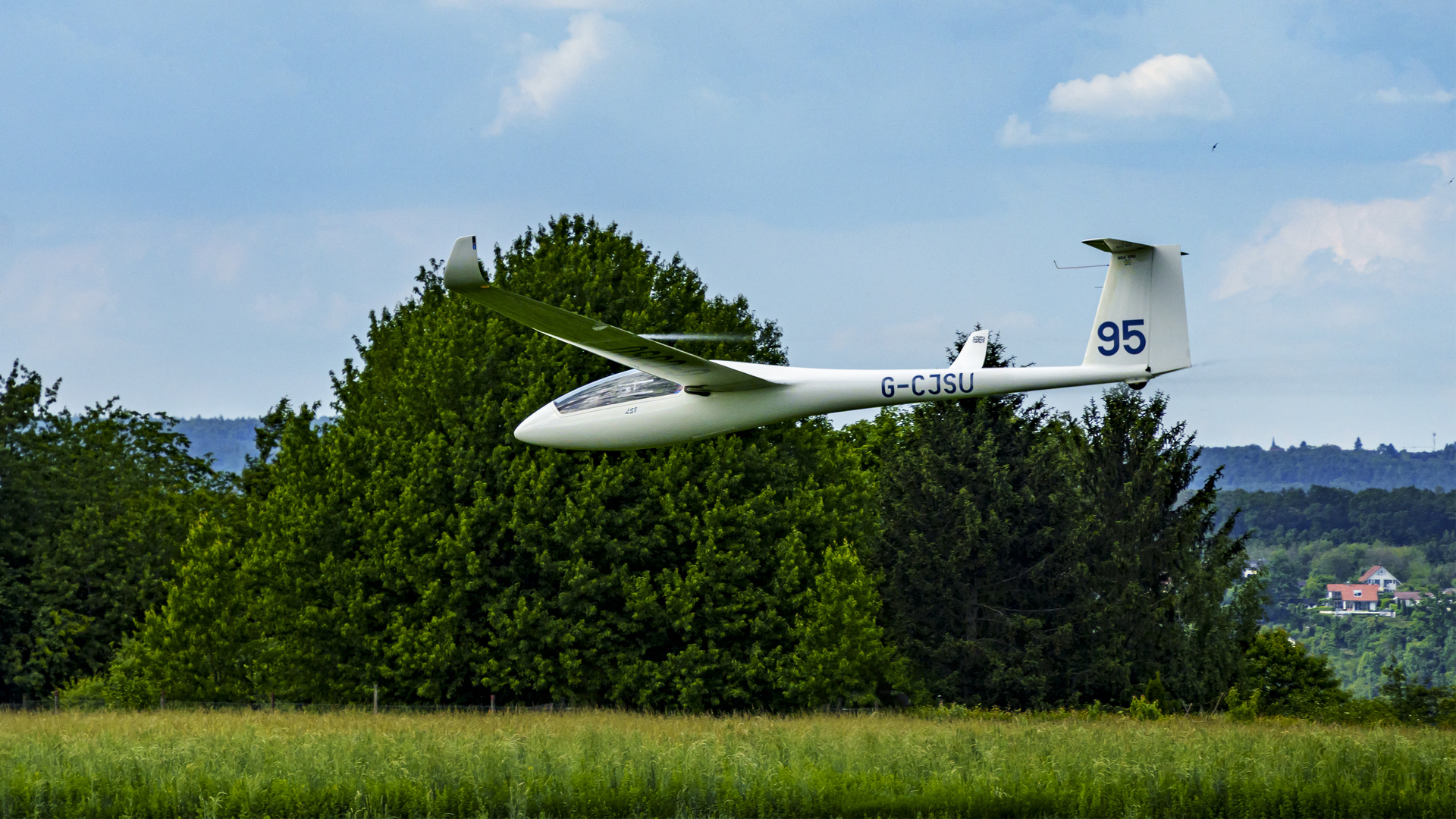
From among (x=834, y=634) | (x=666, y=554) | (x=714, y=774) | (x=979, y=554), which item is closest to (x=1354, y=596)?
(x=979, y=554)

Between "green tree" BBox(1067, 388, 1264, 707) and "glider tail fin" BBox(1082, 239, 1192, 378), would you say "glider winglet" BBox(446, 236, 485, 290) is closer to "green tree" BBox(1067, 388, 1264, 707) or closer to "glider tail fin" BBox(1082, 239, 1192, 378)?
"glider tail fin" BBox(1082, 239, 1192, 378)

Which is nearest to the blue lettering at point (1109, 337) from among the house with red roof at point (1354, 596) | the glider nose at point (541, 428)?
the glider nose at point (541, 428)

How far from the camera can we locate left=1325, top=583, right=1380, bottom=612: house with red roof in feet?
543

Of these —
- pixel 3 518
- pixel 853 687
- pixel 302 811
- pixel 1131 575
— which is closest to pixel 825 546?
pixel 853 687

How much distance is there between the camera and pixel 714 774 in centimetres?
1914

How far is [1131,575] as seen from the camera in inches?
1852

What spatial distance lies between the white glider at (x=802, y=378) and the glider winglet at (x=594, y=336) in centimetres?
3

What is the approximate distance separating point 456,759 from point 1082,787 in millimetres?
8736

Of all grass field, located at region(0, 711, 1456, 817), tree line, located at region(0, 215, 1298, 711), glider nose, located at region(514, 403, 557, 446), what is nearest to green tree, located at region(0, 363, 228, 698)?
tree line, located at region(0, 215, 1298, 711)

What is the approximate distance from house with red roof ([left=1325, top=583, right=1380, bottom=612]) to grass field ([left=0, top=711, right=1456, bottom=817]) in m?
155

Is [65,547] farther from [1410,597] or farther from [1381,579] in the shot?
[1381,579]

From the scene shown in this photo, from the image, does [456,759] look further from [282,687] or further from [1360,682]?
[1360,682]

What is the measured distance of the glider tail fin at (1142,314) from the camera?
19.5 metres

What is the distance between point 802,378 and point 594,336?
339 centimetres
